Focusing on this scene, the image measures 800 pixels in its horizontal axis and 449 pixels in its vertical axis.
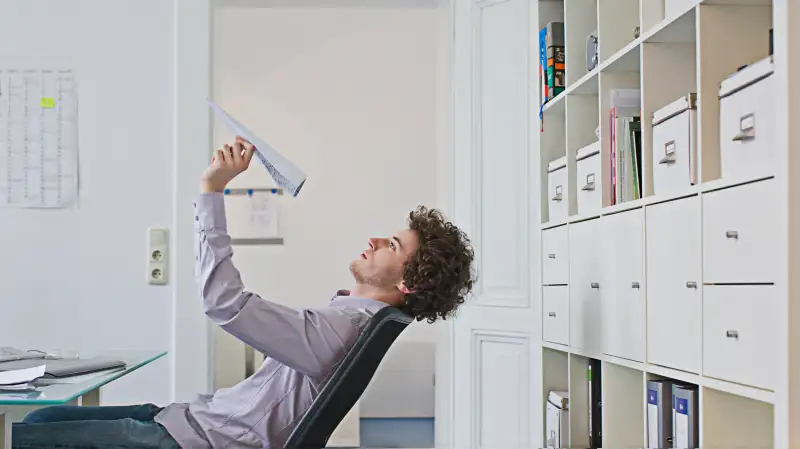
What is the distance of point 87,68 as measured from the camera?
3.83 meters

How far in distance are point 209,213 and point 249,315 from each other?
24 centimetres

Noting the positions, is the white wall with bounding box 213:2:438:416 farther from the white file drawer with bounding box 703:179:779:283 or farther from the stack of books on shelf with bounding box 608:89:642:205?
the white file drawer with bounding box 703:179:779:283

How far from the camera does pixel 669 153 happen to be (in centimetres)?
212

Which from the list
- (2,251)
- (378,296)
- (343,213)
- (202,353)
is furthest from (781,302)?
(343,213)

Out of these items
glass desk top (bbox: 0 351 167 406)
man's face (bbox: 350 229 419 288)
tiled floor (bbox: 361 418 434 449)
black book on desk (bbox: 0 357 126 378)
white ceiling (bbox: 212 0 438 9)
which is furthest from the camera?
tiled floor (bbox: 361 418 434 449)

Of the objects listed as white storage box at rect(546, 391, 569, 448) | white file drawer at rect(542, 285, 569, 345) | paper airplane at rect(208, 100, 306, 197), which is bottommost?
white storage box at rect(546, 391, 569, 448)

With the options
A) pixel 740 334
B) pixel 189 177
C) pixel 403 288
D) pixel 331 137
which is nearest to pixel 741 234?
pixel 740 334

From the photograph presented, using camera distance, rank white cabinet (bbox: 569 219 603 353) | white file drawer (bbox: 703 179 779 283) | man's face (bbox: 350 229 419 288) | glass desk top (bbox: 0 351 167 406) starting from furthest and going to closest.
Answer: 1. white cabinet (bbox: 569 219 603 353)
2. man's face (bbox: 350 229 419 288)
3. glass desk top (bbox: 0 351 167 406)
4. white file drawer (bbox: 703 179 779 283)

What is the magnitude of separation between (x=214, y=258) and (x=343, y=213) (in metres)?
3.66

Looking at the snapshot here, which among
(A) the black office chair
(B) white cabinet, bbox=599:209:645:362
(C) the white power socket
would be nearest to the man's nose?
(A) the black office chair

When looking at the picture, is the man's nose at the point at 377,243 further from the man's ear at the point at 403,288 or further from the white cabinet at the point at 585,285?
the white cabinet at the point at 585,285

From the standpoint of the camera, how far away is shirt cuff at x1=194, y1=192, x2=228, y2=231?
2.04m

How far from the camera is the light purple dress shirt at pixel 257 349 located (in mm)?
2000

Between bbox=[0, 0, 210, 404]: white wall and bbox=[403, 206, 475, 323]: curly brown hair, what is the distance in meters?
1.62
